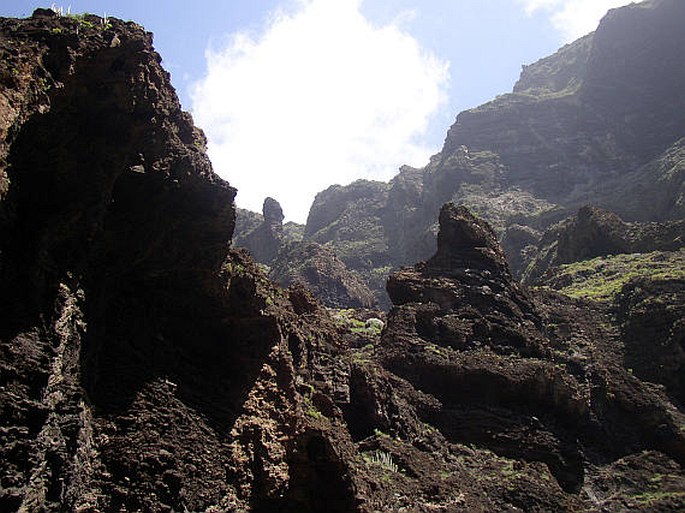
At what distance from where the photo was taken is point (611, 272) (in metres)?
41.6

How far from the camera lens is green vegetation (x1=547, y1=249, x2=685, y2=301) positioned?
3531 centimetres

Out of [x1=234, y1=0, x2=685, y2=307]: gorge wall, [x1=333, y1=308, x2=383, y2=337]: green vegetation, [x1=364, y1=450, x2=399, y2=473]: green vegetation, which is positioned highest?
[x1=234, y1=0, x2=685, y2=307]: gorge wall

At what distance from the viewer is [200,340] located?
13.1 m

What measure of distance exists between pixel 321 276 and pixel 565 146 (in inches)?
2032

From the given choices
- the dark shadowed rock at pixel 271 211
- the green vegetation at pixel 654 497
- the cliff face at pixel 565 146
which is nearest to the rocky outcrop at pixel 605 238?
the cliff face at pixel 565 146

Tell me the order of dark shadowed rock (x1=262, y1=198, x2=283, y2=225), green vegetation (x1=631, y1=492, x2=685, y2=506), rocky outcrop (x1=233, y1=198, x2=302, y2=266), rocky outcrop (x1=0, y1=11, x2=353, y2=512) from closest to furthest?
rocky outcrop (x1=0, y1=11, x2=353, y2=512) → green vegetation (x1=631, y1=492, x2=685, y2=506) → rocky outcrop (x1=233, y1=198, x2=302, y2=266) → dark shadowed rock (x1=262, y1=198, x2=283, y2=225)

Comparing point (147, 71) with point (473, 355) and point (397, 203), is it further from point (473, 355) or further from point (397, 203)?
point (397, 203)

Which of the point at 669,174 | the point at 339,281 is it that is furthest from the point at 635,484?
the point at 669,174

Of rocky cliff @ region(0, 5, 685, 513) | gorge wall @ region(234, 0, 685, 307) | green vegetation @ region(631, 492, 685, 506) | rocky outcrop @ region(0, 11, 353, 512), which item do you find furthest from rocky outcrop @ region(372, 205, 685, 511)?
gorge wall @ region(234, 0, 685, 307)

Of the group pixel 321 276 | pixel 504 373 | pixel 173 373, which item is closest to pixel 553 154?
pixel 321 276

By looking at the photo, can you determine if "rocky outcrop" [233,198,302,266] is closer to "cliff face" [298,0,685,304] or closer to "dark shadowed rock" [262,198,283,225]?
"dark shadowed rock" [262,198,283,225]

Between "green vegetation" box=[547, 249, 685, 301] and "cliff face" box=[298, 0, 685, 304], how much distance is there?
3198cm

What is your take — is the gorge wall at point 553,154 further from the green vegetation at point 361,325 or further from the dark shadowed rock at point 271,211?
the green vegetation at point 361,325

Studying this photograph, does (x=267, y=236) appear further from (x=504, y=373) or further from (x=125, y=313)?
(x=125, y=313)
